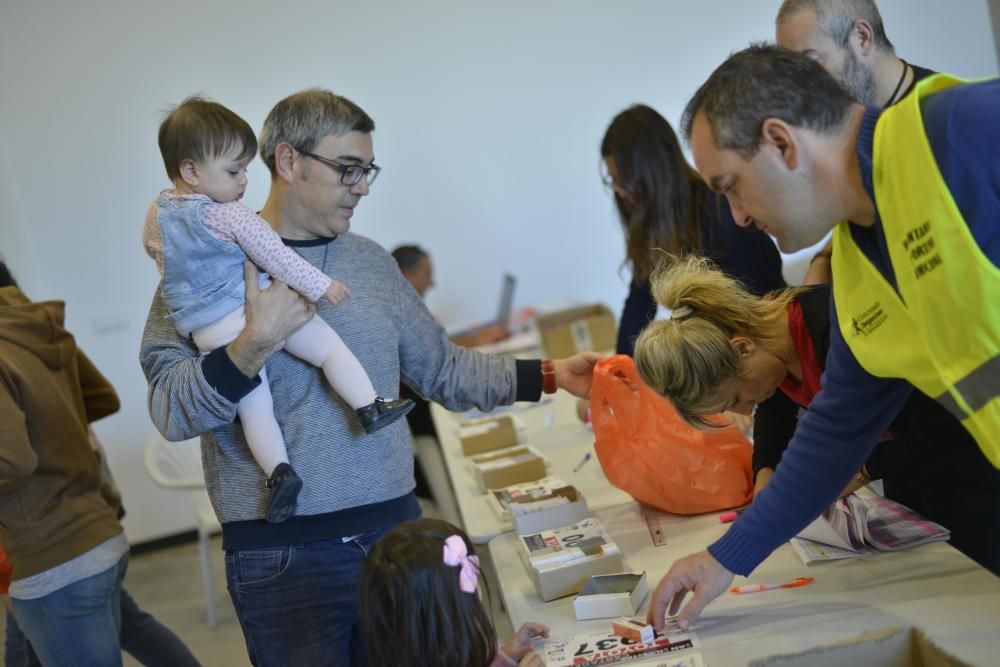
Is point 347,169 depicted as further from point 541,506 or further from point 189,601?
point 189,601

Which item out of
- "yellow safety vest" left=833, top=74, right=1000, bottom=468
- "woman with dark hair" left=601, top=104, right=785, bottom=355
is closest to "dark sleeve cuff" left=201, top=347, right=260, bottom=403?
"yellow safety vest" left=833, top=74, right=1000, bottom=468

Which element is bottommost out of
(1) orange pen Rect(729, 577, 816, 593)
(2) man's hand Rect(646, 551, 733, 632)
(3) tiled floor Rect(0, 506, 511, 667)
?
(3) tiled floor Rect(0, 506, 511, 667)

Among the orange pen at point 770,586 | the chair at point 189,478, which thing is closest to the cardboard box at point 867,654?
the orange pen at point 770,586

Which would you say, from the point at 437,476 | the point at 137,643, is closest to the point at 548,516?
the point at 137,643

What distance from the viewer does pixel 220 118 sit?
1.87 meters

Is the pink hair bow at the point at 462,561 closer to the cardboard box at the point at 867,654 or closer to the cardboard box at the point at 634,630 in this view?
the cardboard box at the point at 634,630

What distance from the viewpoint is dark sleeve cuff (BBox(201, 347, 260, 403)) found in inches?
64.5

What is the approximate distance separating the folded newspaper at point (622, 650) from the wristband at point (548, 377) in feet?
2.37

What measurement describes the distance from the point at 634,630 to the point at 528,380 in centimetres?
75

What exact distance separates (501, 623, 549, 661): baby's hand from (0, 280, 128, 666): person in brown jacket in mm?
1163

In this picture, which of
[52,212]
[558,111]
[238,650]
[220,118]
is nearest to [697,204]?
[220,118]

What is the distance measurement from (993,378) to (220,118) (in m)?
1.42

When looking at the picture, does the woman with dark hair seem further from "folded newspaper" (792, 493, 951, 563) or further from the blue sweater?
the blue sweater

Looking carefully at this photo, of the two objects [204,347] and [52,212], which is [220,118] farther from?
[52,212]
